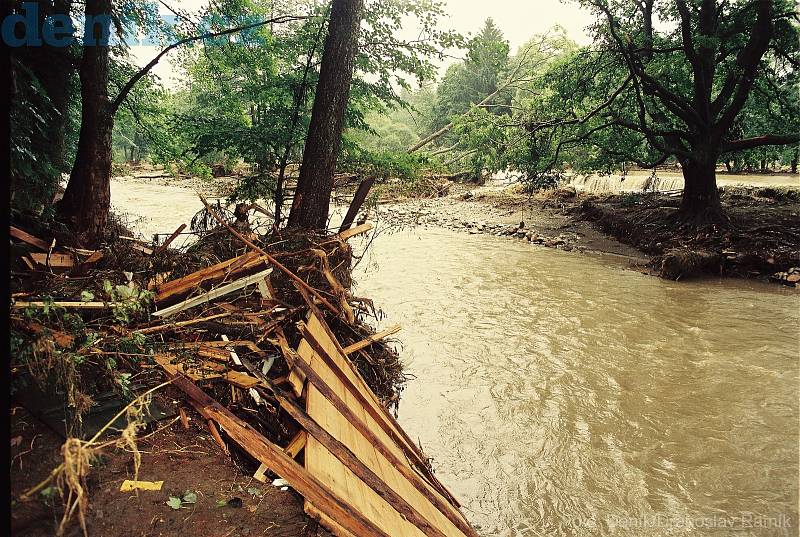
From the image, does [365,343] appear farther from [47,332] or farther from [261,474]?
[47,332]

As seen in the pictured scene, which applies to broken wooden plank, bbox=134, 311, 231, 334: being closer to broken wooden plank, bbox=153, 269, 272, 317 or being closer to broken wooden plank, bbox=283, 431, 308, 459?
broken wooden plank, bbox=153, 269, 272, 317

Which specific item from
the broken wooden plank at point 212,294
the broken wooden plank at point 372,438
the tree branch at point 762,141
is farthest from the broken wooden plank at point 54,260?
the tree branch at point 762,141

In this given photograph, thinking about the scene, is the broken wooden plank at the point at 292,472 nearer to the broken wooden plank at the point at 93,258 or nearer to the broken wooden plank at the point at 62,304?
the broken wooden plank at the point at 62,304

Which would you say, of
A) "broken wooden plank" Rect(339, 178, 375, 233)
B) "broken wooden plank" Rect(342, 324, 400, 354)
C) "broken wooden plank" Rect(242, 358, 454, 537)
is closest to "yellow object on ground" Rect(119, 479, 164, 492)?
"broken wooden plank" Rect(242, 358, 454, 537)

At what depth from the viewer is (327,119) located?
5.68 metres

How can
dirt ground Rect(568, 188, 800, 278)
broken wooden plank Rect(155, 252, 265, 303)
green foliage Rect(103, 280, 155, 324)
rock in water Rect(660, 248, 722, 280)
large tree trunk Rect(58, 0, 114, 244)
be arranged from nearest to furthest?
green foliage Rect(103, 280, 155, 324) → broken wooden plank Rect(155, 252, 265, 303) → large tree trunk Rect(58, 0, 114, 244) → rock in water Rect(660, 248, 722, 280) → dirt ground Rect(568, 188, 800, 278)

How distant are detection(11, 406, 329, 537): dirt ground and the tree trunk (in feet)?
52.5

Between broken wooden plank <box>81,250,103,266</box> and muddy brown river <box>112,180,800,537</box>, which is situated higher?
broken wooden plank <box>81,250,103,266</box>

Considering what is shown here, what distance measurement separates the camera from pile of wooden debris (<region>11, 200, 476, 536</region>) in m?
2.18

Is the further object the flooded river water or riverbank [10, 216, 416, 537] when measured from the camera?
the flooded river water

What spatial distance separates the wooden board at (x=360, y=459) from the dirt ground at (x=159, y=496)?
21 cm

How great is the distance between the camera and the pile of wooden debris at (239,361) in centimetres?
218

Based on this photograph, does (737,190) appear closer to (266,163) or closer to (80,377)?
(266,163)

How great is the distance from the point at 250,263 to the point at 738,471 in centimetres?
545
